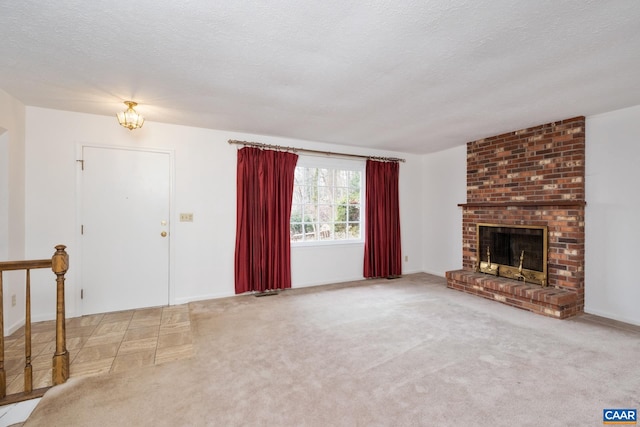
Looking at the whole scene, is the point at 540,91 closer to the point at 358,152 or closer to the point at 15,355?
the point at 358,152

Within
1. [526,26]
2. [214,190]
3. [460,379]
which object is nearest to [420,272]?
[460,379]

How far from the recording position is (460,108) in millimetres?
3098

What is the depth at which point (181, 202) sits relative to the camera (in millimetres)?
→ 3805

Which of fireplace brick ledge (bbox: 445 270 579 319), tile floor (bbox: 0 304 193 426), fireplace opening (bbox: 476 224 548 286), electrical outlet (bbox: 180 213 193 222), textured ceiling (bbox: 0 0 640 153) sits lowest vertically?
tile floor (bbox: 0 304 193 426)

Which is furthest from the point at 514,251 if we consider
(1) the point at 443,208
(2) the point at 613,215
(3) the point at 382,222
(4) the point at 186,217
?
(4) the point at 186,217

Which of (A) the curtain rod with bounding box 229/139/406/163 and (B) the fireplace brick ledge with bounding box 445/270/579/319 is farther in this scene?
(A) the curtain rod with bounding box 229/139/406/163

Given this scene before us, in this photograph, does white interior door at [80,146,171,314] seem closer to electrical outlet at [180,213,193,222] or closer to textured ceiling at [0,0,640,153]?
electrical outlet at [180,213,193,222]

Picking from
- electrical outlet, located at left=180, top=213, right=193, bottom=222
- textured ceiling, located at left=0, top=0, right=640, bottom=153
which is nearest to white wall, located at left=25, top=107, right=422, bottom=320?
electrical outlet, located at left=180, top=213, right=193, bottom=222

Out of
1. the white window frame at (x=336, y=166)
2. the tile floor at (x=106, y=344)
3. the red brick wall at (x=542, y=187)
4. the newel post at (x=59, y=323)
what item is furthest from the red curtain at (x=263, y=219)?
the red brick wall at (x=542, y=187)

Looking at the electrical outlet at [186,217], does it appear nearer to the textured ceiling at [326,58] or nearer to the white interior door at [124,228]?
the white interior door at [124,228]

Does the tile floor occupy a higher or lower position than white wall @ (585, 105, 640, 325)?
lower

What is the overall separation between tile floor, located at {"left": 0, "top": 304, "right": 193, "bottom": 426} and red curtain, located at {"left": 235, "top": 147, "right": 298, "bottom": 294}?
1.05 meters

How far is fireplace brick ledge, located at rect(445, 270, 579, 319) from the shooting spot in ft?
10.7

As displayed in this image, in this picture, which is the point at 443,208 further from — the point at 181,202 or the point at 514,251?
the point at 181,202
